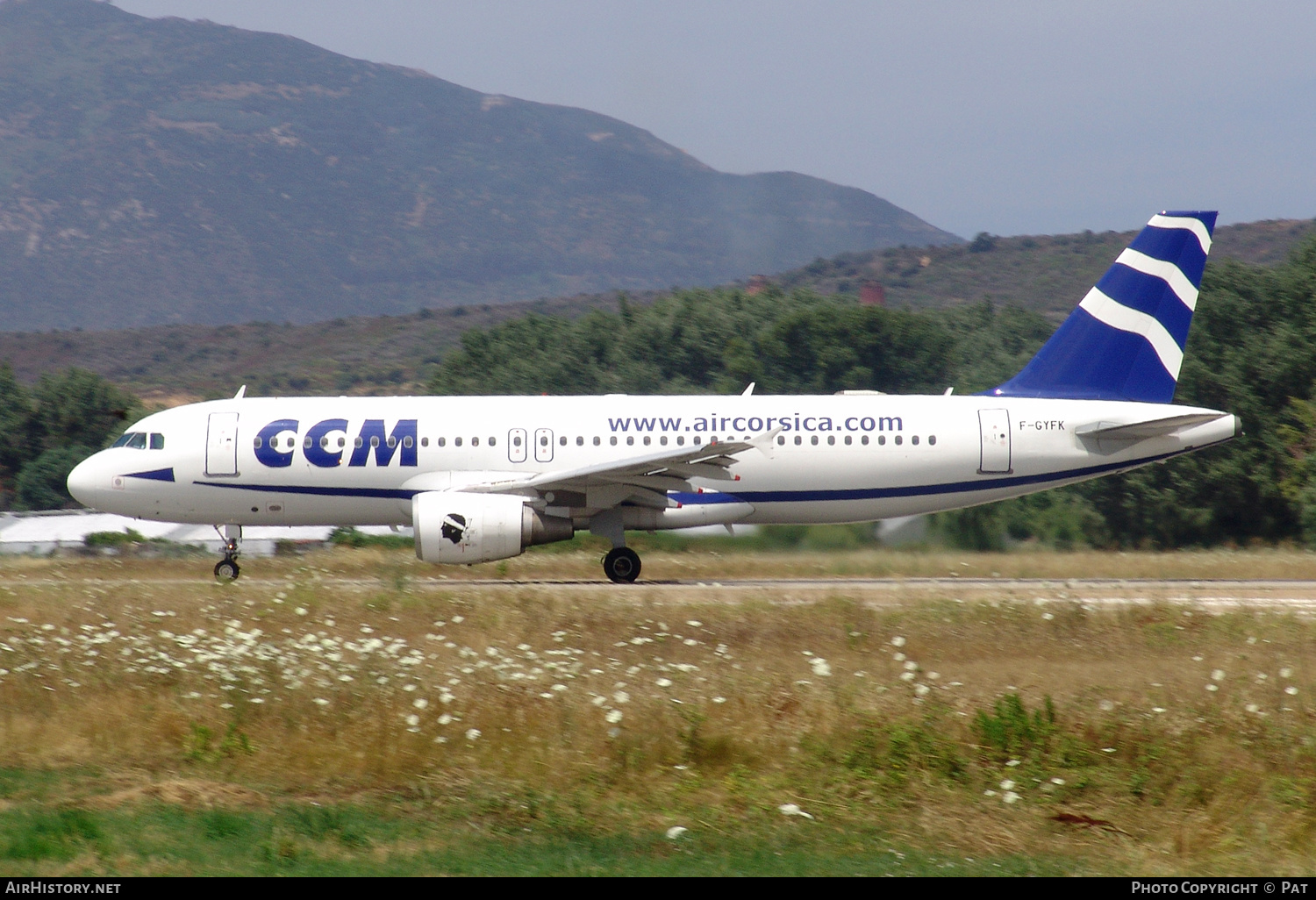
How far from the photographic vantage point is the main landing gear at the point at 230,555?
23312 mm

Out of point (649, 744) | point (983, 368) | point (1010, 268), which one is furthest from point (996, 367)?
point (1010, 268)

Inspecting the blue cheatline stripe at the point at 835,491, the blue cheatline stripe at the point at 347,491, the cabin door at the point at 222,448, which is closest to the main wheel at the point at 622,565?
the blue cheatline stripe at the point at 835,491

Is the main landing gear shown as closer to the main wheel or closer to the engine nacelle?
the engine nacelle

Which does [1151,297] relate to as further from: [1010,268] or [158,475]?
[1010,268]

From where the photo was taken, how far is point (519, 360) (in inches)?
2712

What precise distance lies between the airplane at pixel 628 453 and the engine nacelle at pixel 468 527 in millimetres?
1084

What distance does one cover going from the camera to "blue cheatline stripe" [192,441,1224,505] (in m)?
23.6

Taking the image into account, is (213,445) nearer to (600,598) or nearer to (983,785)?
(600,598)

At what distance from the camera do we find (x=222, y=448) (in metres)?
23.9

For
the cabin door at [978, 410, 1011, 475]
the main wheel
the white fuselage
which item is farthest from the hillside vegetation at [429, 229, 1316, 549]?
the main wheel

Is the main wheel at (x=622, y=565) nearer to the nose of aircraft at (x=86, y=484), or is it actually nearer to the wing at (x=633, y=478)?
the wing at (x=633, y=478)

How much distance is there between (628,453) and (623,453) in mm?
94

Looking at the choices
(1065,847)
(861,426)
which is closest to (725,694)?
(1065,847)
